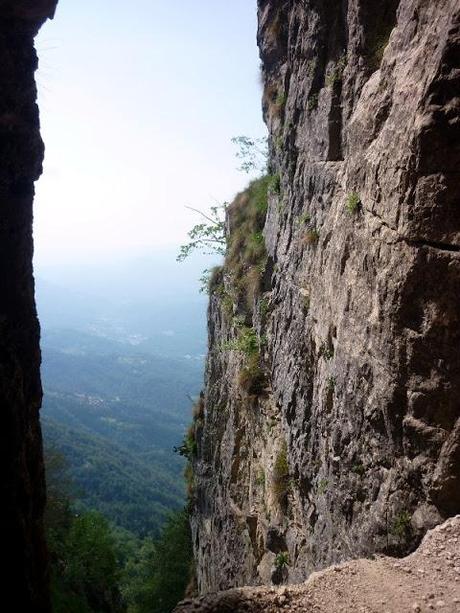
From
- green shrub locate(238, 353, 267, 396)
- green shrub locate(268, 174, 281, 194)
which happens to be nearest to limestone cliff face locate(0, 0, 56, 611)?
green shrub locate(238, 353, 267, 396)

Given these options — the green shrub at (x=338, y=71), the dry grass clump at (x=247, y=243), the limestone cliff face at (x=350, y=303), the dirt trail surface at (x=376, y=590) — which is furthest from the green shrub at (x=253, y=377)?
the green shrub at (x=338, y=71)

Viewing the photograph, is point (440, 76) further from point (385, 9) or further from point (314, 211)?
point (314, 211)

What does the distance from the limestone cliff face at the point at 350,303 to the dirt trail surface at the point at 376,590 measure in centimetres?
38

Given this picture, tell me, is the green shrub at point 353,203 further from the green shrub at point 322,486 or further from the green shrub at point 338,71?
the green shrub at point 322,486

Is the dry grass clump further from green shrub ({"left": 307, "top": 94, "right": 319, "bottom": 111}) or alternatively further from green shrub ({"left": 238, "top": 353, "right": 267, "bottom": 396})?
green shrub ({"left": 307, "top": 94, "right": 319, "bottom": 111})

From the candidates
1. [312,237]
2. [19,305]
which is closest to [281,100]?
[312,237]

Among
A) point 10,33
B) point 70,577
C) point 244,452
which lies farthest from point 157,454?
point 10,33

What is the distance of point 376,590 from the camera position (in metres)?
7.36

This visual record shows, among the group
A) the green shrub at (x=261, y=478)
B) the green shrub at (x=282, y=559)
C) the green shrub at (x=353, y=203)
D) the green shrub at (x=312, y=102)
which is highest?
the green shrub at (x=312, y=102)

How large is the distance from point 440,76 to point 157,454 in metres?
167

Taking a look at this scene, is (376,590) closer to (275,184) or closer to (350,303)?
(350,303)

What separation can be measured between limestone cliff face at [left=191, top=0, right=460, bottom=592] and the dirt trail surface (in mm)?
385

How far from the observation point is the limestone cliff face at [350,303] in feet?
24.0

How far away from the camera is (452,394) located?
7.25m
